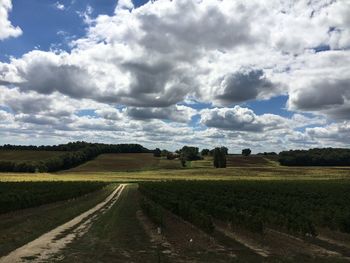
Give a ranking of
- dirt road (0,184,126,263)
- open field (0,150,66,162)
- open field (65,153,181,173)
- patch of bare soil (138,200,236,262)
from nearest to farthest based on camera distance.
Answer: dirt road (0,184,126,263), patch of bare soil (138,200,236,262), open field (0,150,66,162), open field (65,153,181,173)

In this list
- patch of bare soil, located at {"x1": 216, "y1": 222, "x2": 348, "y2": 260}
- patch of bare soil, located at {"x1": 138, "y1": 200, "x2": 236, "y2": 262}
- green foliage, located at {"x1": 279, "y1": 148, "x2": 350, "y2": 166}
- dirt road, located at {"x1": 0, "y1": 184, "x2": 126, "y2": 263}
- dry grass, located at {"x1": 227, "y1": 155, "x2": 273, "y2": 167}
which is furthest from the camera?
green foliage, located at {"x1": 279, "y1": 148, "x2": 350, "y2": 166}

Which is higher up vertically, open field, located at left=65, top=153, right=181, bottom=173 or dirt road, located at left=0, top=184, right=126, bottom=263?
open field, located at left=65, top=153, right=181, bottom=173

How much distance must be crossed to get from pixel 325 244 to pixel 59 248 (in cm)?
1263

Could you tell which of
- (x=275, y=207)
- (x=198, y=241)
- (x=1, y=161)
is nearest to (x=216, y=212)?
(x=275, y=207)

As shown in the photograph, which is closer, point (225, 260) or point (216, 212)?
point (225, 260)

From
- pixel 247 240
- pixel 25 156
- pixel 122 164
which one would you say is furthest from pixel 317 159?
pixel 247 240

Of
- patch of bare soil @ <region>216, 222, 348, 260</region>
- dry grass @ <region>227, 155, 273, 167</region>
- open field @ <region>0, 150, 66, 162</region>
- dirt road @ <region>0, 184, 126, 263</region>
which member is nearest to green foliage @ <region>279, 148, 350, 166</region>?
dry grass @ <region>227, 155, 273, 167</region>

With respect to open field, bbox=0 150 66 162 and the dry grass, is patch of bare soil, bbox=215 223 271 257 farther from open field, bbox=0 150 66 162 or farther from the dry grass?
the dry grass

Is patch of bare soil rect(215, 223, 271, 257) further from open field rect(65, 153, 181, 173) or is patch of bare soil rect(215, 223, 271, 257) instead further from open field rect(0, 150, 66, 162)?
open field rect(0, 150, 66, 162)

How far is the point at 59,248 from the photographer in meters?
19.2

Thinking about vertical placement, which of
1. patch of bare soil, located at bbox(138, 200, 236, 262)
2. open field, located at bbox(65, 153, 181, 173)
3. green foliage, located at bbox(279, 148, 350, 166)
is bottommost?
patch of bare soil, located at bbox(138, 200, 236, 262)

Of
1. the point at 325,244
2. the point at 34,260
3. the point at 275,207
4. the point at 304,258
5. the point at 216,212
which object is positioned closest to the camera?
the point at 34,260

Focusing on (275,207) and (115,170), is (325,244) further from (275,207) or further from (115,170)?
(115,170)

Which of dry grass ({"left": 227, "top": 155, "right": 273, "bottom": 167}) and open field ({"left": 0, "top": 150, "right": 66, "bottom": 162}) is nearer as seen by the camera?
open field ({"left": 0, "top": 150, "right": 66, "bottom": 162})
